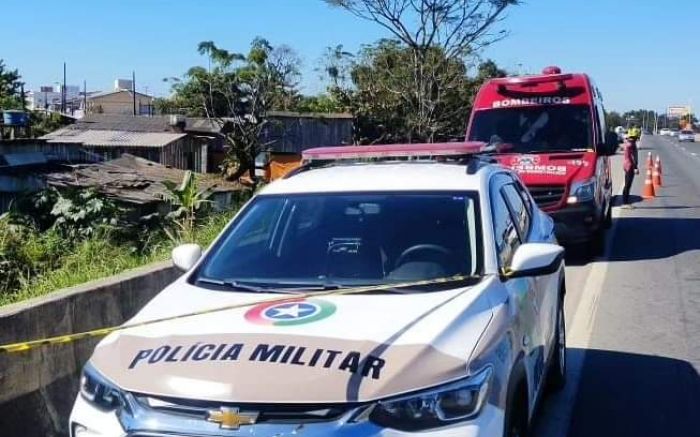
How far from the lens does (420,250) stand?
421cm

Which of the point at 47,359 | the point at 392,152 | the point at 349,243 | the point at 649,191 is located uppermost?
the point at 392,152

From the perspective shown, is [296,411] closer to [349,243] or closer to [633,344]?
[349,243]

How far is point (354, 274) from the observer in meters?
4.09

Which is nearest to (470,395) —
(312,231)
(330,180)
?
(312,231)

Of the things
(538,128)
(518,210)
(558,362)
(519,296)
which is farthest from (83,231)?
(519,296)

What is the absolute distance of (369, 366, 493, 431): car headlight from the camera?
2.87m

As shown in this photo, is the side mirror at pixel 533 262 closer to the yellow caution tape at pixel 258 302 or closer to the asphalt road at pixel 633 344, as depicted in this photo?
the yellow caution tape at pixel 258 302

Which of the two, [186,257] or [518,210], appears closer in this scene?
[186,257]

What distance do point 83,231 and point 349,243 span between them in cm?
1123

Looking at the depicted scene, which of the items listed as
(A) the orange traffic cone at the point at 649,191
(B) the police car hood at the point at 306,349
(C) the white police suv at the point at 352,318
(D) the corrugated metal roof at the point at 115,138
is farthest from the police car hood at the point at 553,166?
(D) the corrugated metal roof at the point at 115,138

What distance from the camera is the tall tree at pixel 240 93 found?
95.8ft

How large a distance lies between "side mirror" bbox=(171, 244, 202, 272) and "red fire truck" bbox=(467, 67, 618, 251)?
705 centimetres

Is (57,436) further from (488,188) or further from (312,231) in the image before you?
(488,188)

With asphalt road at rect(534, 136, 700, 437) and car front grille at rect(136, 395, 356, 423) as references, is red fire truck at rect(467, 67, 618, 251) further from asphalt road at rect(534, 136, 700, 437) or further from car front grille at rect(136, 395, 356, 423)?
car front grille at rect(136, 395, 356, 423)
